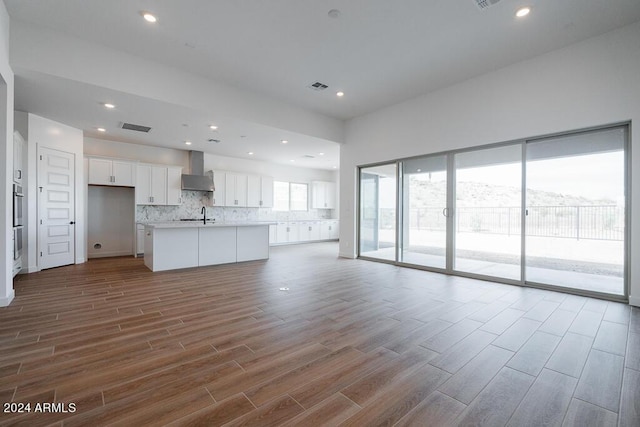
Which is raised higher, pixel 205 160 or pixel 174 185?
pixel 205 160

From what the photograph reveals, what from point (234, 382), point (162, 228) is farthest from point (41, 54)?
point (234, 382)

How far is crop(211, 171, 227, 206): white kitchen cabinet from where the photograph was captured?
335 inches

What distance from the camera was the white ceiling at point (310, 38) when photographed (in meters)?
3.17

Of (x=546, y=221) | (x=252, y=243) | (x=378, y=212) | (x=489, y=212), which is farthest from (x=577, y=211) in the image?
(x=252, y=243)

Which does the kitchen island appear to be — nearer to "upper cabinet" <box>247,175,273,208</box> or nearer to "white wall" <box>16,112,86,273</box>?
"white wall" <box>16,112,86,273</box>

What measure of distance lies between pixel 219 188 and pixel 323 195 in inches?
174

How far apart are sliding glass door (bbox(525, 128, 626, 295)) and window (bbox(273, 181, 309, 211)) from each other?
25.7ft

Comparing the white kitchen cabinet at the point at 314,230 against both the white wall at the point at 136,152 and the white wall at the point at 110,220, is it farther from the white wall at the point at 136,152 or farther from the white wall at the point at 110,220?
the white wall at the point at 110,220

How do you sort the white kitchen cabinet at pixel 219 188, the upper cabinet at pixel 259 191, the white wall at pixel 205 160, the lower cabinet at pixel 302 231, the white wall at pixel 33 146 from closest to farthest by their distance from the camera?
the white wall at pixel 33 146
the white wall at pixel 205 160
the white kitchen cabinet at pixel 219 188
the upper cabinet at pixel 259 191
the lower cabinet at pixel 302 231

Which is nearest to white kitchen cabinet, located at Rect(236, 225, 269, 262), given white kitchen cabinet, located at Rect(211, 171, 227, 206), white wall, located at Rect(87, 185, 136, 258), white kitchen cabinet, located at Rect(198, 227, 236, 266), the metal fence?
white kitchen cabinet, located at Rect(198, 227, 236, 266)

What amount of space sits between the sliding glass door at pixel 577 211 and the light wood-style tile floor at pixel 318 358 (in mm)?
518

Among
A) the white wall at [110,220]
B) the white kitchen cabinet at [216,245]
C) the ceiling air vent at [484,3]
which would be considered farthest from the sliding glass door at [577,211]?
the white wall at [110,220]

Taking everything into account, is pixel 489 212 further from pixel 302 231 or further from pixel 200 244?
pixel 302 231

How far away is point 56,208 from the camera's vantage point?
219 inches
